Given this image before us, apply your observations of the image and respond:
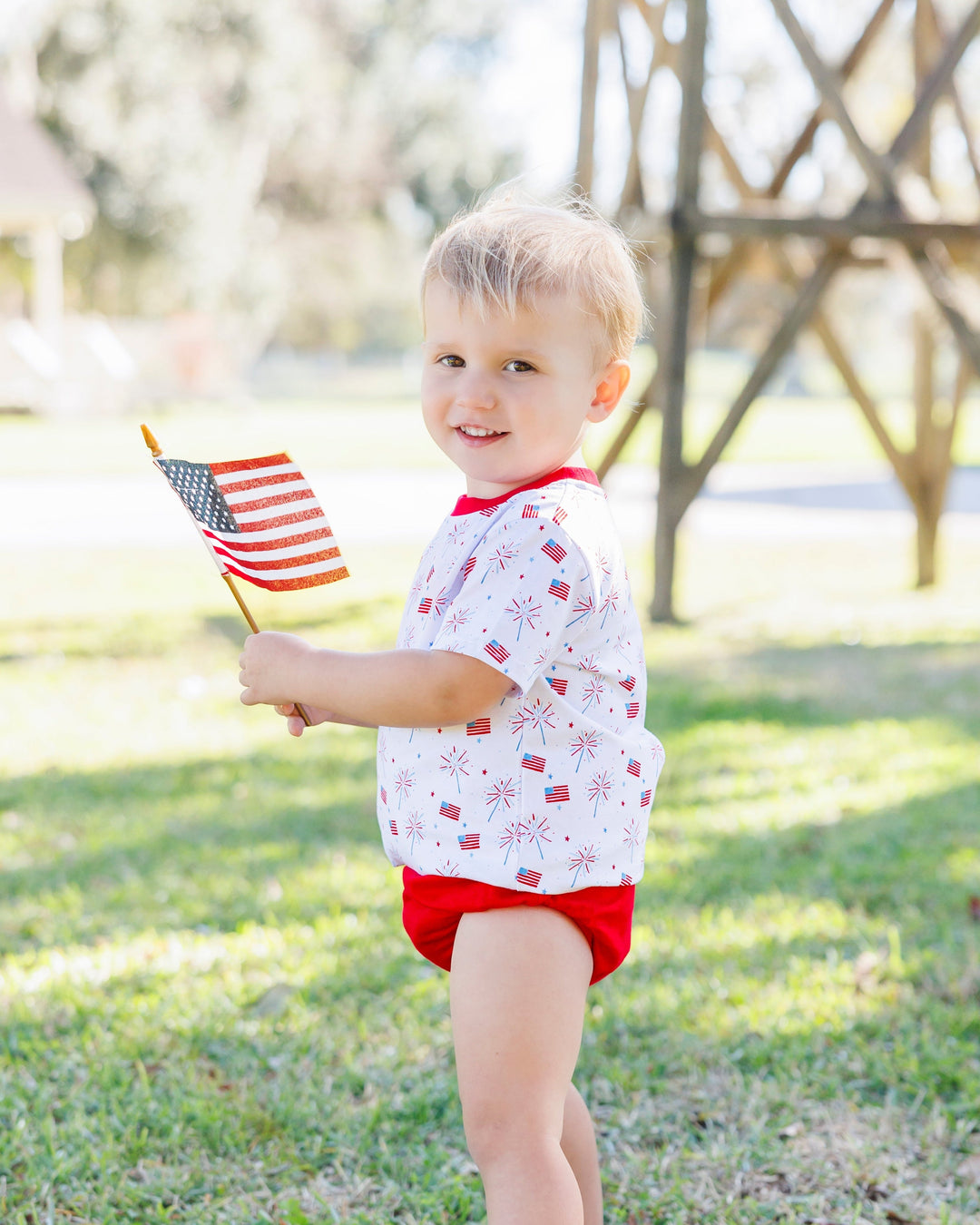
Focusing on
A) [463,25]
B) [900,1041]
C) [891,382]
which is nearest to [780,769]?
[900,1041]

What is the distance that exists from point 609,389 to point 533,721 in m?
0.43

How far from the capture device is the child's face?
160 centimetres

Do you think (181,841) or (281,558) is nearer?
(281,558)

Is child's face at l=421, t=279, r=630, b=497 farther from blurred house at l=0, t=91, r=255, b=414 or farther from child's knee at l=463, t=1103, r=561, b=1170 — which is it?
blurred house at l=0, t=91, r=255, b=414

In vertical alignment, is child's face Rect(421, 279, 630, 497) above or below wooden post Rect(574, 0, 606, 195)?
below

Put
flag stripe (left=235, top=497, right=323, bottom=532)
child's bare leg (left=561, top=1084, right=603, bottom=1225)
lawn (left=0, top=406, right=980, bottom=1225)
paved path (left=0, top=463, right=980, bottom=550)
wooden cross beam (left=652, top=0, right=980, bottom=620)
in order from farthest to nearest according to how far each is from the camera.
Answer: paved path (left=0, top=463, right=980, bottom=550)
wooden cross beam (left=652, top=0, right=980, bottom=620)
lawn (left=0, top=406, right=980, bottom=1225)
child's bare leg (left=561, top=1084, right=603, bottom=1225)
flag stripe (left=235, top=497, right=323, bottom=532)

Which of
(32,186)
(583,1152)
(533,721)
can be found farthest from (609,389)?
(32,186)

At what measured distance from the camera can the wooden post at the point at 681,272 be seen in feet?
21.0

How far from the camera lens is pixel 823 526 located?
10.8 metres

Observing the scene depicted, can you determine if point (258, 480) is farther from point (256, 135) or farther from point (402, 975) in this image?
point (256, 135)

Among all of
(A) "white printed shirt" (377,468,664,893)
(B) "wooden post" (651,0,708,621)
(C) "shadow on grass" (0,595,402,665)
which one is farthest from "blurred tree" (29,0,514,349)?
(A) "white printed shirt" (377,468,664,893)

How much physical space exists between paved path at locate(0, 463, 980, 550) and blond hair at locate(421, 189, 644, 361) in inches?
247

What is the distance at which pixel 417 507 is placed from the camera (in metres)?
11.5

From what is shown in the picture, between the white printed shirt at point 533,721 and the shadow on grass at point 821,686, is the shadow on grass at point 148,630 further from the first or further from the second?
the white printed shirt at point 533,721
